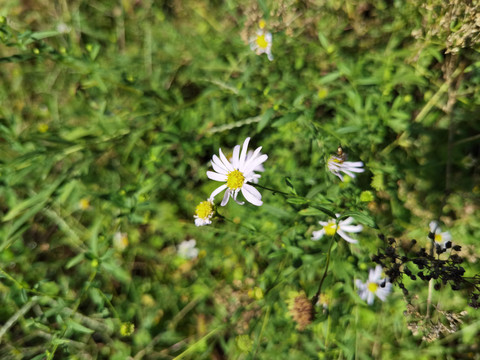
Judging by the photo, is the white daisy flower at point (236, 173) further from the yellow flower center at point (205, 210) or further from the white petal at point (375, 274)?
the white petal at point (375, 274)

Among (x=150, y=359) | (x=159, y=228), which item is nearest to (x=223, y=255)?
(x=159, y=228)

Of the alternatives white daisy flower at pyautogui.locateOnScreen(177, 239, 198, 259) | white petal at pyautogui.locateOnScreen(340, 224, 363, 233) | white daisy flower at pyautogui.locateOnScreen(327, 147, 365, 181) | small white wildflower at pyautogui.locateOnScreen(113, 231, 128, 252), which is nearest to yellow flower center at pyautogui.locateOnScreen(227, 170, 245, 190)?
white daisy flower at pyautogui.locateOnScreen(327, 147, 365, 181)

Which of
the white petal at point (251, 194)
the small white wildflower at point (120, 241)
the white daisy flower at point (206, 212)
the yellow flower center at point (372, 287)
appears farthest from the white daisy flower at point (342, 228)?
the small white wildflower at point (120, 241)

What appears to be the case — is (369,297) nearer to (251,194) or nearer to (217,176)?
(251,194)

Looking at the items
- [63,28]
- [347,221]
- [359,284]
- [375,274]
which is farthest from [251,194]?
[63,28]

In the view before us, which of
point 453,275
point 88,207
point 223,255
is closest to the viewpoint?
point 453,275

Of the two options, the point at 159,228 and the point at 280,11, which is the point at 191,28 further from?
the point at 159,228
